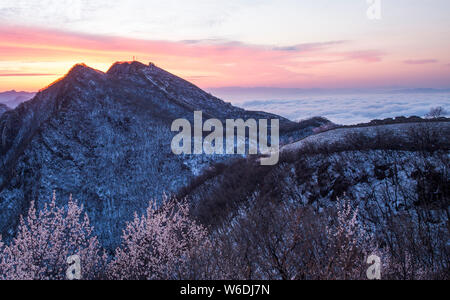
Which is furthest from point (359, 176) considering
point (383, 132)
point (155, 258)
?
point (155, 258)

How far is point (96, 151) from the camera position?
75.6m

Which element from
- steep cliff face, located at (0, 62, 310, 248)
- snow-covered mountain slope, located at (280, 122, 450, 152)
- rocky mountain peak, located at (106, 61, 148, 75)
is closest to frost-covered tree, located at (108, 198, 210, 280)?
snow-covered mountain slope, located at (280, 122, 450, 152)

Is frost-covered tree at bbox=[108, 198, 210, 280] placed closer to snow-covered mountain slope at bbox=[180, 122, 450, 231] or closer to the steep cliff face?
snow-covered mountain slope at bbox=[180, 122, 450, 231]

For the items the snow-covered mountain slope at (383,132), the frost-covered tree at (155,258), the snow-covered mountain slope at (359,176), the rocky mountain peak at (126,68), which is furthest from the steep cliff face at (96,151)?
the frost-covered tree at (155,258)

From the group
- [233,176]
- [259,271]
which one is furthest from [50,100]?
[259,271]

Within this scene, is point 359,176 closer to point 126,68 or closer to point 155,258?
point 155,258

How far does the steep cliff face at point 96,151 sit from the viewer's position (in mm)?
63938

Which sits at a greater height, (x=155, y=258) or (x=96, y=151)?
(x=96, y=151)

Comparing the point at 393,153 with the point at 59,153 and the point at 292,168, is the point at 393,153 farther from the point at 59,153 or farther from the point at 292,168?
the point at 59,153

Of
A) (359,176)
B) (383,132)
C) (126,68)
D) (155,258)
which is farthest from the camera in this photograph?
(126,68)

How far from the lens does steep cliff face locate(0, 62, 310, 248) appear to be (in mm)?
63938

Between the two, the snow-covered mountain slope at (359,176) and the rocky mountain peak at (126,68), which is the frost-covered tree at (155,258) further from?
the rocky mountain peak at (126,68)

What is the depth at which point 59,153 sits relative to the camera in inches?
2813

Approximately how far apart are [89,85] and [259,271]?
305 feet
